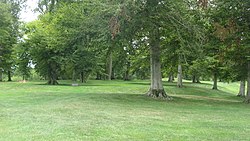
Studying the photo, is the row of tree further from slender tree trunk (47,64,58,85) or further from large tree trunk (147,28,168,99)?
slender tree trunk (47,64,58,85)

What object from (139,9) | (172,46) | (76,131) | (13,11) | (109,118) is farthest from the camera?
(13,11)

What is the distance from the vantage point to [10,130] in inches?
331

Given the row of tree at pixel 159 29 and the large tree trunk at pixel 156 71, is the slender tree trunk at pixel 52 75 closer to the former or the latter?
the row of tree at pixel 159 29

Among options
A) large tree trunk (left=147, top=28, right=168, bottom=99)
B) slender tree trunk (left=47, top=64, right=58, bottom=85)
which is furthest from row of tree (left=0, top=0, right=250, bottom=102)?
slender tree trunk (left=47, top=64, right=58, bottom=85)

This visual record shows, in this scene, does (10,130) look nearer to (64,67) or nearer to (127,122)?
(127,122)

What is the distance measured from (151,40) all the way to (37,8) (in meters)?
26.1

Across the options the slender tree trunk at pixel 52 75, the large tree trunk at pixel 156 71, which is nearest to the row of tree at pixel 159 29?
the large tree trunk at pixel 156 71

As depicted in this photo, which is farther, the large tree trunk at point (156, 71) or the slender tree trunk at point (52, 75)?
the slender tree trunk at point (52, 75)

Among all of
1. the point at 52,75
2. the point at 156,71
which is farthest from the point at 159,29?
the point at 52,75

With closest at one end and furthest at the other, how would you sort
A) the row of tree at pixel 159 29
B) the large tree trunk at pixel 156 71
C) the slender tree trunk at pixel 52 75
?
the row of tree at pixel 159 29 < the large tree trunk at pixel 156 71 < the slender tree trunk at pixel 52 75

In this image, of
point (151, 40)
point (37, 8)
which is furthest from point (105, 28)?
point (37, 8)

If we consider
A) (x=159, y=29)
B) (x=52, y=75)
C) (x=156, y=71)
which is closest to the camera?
(x=159, y=29)

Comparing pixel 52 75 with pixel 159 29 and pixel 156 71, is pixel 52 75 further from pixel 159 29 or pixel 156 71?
pixel 159 29

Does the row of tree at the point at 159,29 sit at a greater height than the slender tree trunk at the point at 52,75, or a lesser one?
greater
